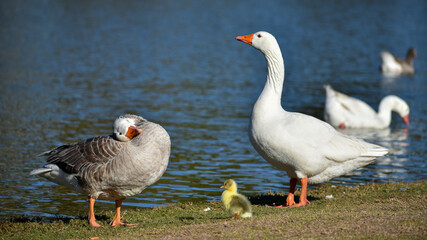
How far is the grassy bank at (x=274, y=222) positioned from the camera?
22.9 ft

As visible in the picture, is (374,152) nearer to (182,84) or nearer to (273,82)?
(273,82)

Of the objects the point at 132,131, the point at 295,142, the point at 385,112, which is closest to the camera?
the point at 132,131

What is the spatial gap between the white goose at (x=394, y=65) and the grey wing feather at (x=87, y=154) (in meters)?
24.3

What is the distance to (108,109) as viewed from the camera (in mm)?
19453

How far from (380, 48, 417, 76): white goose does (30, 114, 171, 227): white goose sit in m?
24.0

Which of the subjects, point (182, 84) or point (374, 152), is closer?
A: point (374, 152)

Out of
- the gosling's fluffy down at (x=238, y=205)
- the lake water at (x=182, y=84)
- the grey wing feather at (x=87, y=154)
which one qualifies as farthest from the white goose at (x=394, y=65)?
the grey wing feather at (x=87, y=154)

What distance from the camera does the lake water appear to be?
1292 centimetres

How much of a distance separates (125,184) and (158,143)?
2.58 ft

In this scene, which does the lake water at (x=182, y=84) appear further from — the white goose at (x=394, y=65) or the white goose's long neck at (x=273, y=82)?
the white goose's long neck at (x=273, y=82)

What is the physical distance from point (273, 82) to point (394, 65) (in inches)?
872

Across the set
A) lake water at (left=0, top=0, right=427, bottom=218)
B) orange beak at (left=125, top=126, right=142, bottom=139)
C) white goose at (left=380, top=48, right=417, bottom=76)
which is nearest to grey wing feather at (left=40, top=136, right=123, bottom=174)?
orange beak at (left=125, top=126, right=142, bottom=139)

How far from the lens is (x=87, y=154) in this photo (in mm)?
8508

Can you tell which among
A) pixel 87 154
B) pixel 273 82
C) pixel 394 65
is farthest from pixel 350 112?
pixel 394 65
